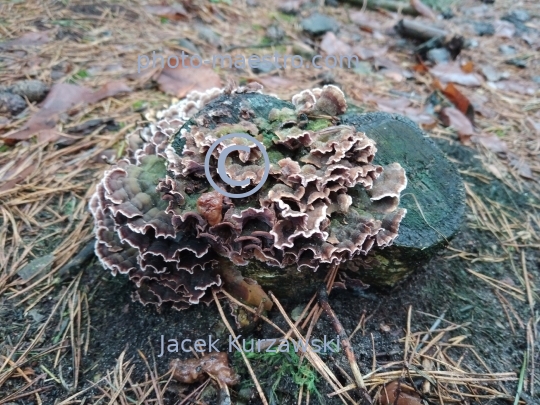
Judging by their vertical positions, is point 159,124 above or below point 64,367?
above

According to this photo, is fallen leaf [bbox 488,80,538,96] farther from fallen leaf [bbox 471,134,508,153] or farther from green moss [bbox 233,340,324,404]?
green moss [bbox 233,340,324,404]

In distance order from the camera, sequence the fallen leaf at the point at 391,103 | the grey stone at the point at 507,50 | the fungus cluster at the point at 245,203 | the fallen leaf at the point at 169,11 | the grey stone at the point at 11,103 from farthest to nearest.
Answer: the grey stone at the point at 507,50 < the fallen leaf at the point at 169,11 < the fallen leaf at the point at 391,103 < the grey stone at the point at 11,103 < the fungus cluster at the point at 245,203

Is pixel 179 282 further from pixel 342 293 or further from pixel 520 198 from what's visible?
pixel 520 198

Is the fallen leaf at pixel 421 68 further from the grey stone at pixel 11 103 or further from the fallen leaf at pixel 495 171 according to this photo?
the grey stone at pixel 11 103

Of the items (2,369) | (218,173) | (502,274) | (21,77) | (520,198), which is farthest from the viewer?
(21,77)

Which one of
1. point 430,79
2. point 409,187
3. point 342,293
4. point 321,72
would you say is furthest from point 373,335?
point 430,79

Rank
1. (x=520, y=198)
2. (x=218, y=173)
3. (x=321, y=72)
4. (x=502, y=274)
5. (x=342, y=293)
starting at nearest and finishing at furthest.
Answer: (x=218, y=173) < (x=342, y=293) < (x=502, y=274) < (x=520, y=198) < (x=321, y=72)

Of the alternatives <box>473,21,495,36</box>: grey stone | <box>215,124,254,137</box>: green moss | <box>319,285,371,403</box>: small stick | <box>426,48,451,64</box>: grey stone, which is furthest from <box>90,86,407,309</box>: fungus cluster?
<box>473,21,495,36</box>: grey stone

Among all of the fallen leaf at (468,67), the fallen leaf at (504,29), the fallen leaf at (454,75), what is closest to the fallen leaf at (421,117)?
the fallen leaf at (454,75)
